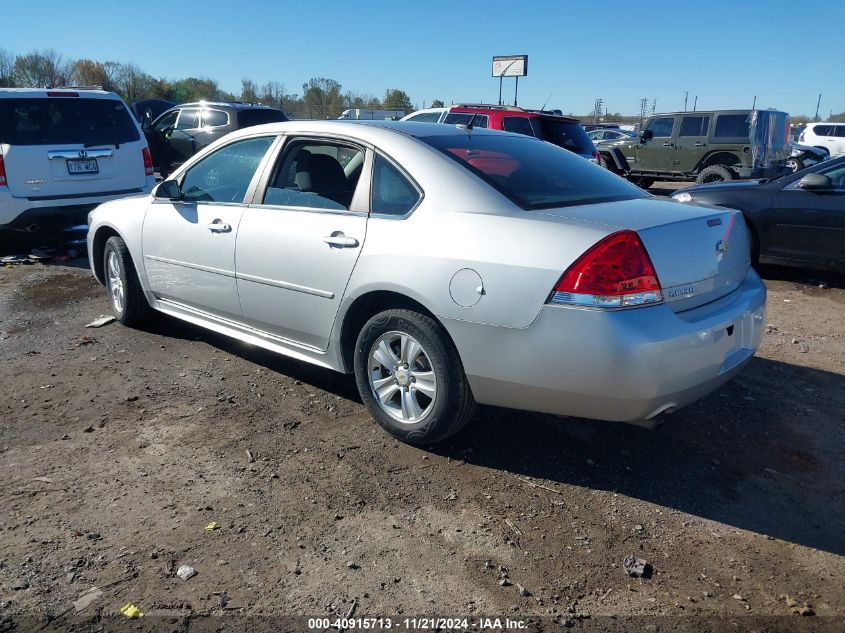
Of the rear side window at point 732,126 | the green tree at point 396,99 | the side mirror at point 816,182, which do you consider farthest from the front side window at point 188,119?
the green tree at point 396,99

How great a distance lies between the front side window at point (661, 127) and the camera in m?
15.1

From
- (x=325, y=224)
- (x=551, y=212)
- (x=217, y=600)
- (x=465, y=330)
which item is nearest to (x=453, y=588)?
(x=217, y=600)

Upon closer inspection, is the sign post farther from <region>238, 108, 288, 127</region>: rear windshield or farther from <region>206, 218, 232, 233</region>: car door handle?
<region>206, 218, 232, 233</region>: car door handle

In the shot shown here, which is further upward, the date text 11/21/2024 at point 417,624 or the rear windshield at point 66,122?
the rear windshield at point 66,122

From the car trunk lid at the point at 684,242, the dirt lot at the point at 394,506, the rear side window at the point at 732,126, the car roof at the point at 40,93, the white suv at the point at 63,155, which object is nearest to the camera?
the dirt lot at the point at 394,506

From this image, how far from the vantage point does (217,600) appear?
Answer: 7.89ft

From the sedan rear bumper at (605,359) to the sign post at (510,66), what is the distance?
19257 millimetres

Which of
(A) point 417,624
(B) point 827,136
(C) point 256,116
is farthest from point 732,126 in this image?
(A) point 417,624

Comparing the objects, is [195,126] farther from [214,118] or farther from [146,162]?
[146,162]

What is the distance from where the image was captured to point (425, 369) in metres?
3.38

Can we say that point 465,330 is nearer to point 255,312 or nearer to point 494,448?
point 494,448

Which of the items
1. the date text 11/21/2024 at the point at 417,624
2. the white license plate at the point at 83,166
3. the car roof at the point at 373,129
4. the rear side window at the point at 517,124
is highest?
the car roof at the point at 373,129

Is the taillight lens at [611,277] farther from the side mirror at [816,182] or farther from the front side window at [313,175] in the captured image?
the side mirror at [816,182]

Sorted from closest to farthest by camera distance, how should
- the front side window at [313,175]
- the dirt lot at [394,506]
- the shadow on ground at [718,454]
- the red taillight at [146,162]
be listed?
the dirt lot at [394,506]
the shadow on ground at [718,454]
the front side window at [313,175]
the red taillight at [146,162]
